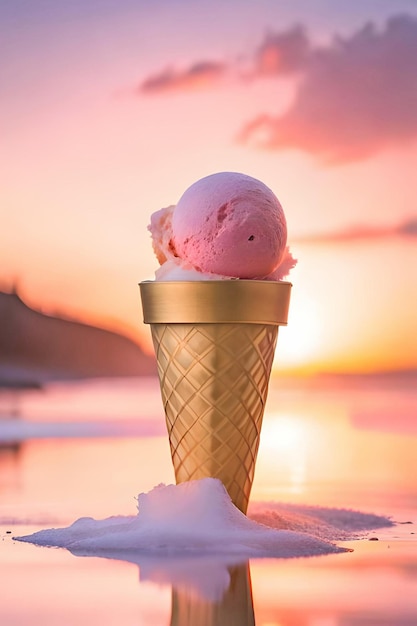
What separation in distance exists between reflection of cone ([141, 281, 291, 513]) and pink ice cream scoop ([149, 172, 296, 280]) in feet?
0.58

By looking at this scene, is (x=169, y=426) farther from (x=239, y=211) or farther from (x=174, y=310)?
(x=239, y=211)

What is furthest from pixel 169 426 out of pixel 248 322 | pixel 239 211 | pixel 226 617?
pixel 226 617

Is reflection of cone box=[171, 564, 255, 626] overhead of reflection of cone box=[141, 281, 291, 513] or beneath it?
beneath

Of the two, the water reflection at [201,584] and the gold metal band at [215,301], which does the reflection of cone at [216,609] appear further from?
the gold metal band at [215,301]

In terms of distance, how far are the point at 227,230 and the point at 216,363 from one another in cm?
73

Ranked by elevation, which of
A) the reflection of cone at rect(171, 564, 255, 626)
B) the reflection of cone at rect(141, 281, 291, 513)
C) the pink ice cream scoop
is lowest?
the reflection of cone at rect(171, 564, 255, 626)

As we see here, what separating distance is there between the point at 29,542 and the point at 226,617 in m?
1.89

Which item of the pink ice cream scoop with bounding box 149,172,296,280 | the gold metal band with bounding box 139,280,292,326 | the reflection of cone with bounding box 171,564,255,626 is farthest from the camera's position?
the pink ice cream scoop with bounding box 149,172,296,280

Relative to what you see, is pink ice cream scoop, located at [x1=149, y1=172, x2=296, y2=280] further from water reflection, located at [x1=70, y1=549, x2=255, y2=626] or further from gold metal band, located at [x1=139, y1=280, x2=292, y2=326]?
water reflection, located at [x1=70, y1=549, x2=255, y2=626]

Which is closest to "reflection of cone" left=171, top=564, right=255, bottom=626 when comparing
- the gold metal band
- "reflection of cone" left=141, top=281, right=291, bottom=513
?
"reflection of cone" left=141, top=281, right=291, bottom=513

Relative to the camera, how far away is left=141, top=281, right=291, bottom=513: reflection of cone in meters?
5.93

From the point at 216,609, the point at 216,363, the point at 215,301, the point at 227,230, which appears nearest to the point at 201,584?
the point at 216,609

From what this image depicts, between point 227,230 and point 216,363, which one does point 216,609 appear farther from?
point 227,230

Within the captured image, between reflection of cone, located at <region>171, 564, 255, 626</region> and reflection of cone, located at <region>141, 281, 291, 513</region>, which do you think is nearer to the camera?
reflection of cone, located at <region>171, 564, 255, 626</region>
